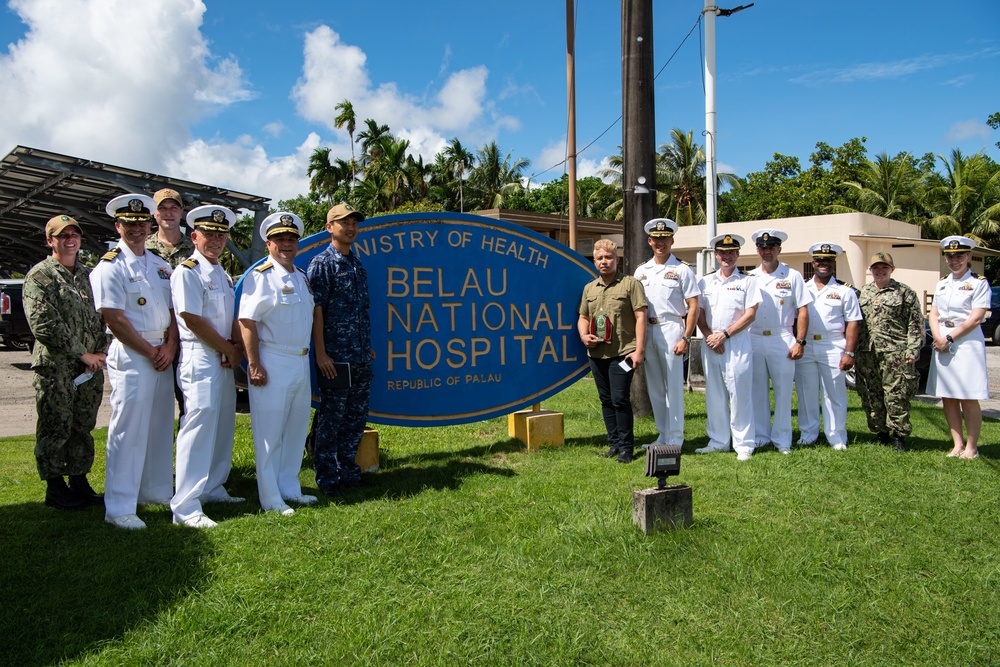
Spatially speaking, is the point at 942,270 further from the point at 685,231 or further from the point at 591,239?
the point at 591,239

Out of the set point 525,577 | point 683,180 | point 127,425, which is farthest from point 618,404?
point 683,180

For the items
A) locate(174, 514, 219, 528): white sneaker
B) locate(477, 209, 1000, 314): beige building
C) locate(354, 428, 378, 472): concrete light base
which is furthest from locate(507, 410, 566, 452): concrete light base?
locate(477, 209, 1000, 314): beige building

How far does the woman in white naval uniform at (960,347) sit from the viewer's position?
19.0ft

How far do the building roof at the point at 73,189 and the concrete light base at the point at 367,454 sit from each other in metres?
9.53

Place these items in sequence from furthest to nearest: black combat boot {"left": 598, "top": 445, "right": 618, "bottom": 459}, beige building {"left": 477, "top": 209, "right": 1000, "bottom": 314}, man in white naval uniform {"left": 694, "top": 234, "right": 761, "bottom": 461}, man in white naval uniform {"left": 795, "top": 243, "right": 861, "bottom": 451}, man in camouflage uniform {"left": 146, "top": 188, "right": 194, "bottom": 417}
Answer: beige building {"left": 477, "top": 209, "right": 1000, "bottom": 314}
man in white naval uniform {"left": 795, "top": 243, "right": 861, "bottom": 451}
man in white naval uniform {"left": 694, "top": 234, "right": 761, "bottom": 461}
black combat boot {"left": 598, "top": 445, "right": 618, "bottom": 459}
man in camouflage uniform {"left": 146, "top": 188, "right": 194, "bottom": 417}

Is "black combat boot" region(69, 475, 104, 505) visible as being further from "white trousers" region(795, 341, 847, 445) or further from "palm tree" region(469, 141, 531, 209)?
"palm tree" region(469, 141, 531, 209)

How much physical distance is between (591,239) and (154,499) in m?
24.7

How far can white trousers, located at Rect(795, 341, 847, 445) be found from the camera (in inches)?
247

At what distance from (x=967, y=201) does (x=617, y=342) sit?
1257 inches

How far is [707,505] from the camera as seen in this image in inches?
Result: 181

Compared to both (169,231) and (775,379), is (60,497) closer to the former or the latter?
(169,231)

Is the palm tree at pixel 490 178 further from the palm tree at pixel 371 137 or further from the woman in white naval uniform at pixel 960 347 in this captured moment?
the woman in white naval uniform at pixel 960 347

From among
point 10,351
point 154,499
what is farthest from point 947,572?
point 10,351

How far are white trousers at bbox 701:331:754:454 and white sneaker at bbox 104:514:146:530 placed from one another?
4.30 m
